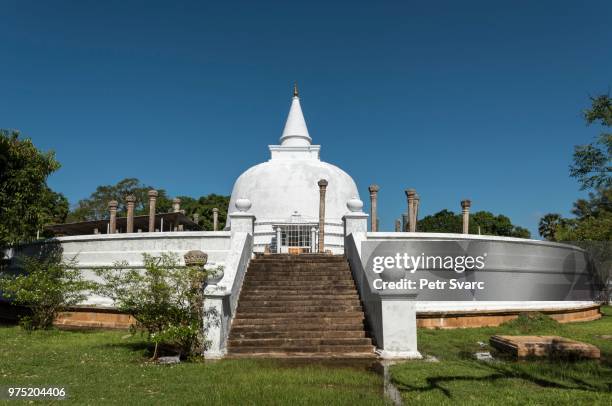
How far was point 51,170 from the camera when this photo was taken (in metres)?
15.9

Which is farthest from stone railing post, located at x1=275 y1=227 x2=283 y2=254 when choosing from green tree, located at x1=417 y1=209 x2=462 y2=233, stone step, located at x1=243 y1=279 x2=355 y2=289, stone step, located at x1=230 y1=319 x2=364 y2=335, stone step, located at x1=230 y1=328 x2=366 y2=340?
green tree, located at x1=417 y1=209 x2=462 y2=233

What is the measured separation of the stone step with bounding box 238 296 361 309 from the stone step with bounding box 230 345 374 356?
1585 mm

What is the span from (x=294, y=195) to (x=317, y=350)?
12.2 meters

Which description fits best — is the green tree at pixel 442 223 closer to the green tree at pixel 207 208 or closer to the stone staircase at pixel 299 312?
the green tree at pixel 207 208

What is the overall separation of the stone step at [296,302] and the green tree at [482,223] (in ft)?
140

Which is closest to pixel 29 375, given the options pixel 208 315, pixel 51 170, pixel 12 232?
pixel 208 315

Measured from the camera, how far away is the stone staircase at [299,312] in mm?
10086

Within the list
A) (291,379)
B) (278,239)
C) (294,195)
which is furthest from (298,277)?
(294,195)

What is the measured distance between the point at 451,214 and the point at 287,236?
139 ft

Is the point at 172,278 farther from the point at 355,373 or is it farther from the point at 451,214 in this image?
the point at 451,214

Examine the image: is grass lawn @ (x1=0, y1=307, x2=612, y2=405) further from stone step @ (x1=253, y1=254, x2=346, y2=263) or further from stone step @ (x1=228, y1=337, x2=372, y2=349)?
stone step @ (x1=253, y1=254, x2=346, y2=263)

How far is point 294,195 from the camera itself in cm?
2172

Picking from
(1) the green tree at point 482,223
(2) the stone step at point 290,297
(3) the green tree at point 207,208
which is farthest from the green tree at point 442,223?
(2) the stone step at point 290,297

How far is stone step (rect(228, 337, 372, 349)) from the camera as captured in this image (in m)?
10.2
